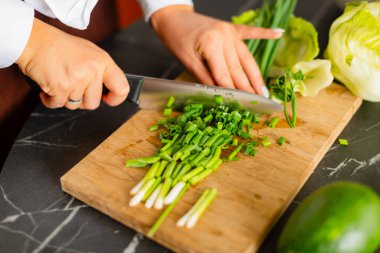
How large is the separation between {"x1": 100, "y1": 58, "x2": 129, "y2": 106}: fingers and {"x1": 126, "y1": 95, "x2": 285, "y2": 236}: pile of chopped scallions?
0.47 feet

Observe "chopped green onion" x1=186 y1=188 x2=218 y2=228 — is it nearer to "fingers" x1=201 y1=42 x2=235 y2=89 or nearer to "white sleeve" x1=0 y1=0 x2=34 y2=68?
"fingers" x1=201 y1=42 x2=235 y2=89

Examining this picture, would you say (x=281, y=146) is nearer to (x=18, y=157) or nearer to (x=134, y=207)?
(x=134, y=207)

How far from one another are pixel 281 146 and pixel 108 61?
535 mm

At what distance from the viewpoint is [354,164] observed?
130 cm

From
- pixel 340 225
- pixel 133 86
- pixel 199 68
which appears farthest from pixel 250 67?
pixel 340 225

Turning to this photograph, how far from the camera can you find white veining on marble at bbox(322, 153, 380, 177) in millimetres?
1276

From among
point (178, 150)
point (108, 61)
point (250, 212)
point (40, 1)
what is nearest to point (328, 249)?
point (250, 212)

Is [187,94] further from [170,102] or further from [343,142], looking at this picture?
[343,142]

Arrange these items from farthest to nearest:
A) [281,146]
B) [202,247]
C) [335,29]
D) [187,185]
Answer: [335,29] < [281,146] < [187,185] < [202,247]

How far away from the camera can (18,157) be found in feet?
4.42

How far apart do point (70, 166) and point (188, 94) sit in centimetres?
41

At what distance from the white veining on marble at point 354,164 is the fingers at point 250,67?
0.34 m

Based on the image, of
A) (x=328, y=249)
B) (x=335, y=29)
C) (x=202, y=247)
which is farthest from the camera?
(x=335, y=29)

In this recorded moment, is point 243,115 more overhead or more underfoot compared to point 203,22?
more underfoot
